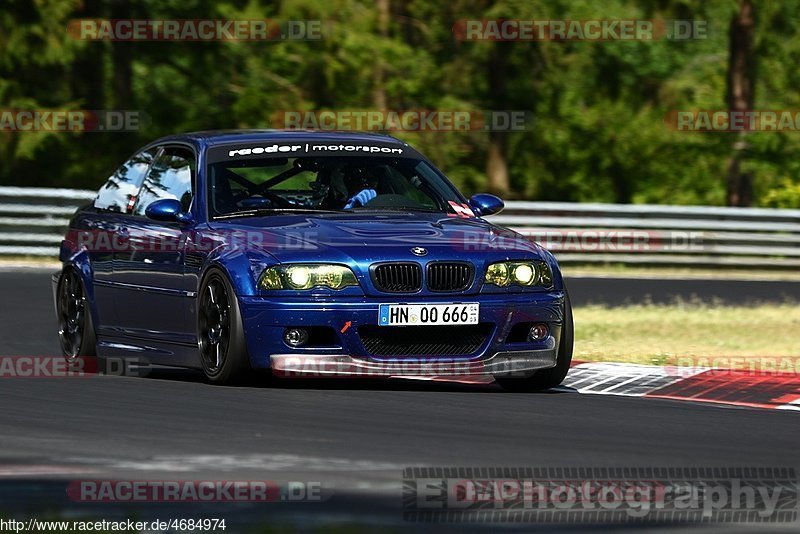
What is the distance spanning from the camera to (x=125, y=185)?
12219 millimetres

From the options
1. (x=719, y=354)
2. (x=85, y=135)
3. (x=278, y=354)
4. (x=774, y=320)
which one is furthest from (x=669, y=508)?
(x=85, y=135)

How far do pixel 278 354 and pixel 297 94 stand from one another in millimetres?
25042

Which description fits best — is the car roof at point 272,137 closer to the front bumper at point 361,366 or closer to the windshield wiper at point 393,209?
the windshield wiper at point 393,209

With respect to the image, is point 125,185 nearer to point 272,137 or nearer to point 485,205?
point 272,137

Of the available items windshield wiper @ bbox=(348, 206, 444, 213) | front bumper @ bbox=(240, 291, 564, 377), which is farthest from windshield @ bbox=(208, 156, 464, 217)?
front bumper @ bbox=(240, 291, 564, 377)

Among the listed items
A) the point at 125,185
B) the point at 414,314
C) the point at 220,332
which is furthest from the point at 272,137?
the point at 414,314

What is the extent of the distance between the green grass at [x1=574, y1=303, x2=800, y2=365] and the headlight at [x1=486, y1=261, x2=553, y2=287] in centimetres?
225

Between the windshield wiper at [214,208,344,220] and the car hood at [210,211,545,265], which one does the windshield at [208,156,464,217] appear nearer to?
the windshield wiper at [214,208,344,220]

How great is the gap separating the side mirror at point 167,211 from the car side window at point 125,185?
99 cm

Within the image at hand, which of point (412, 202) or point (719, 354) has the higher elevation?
point (412, 202)

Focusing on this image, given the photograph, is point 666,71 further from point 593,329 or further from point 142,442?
point 142,442

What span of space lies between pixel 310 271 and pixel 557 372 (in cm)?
Result: 164

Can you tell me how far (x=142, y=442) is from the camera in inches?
317

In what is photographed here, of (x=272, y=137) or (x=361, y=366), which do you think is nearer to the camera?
(x=361, y=366)
